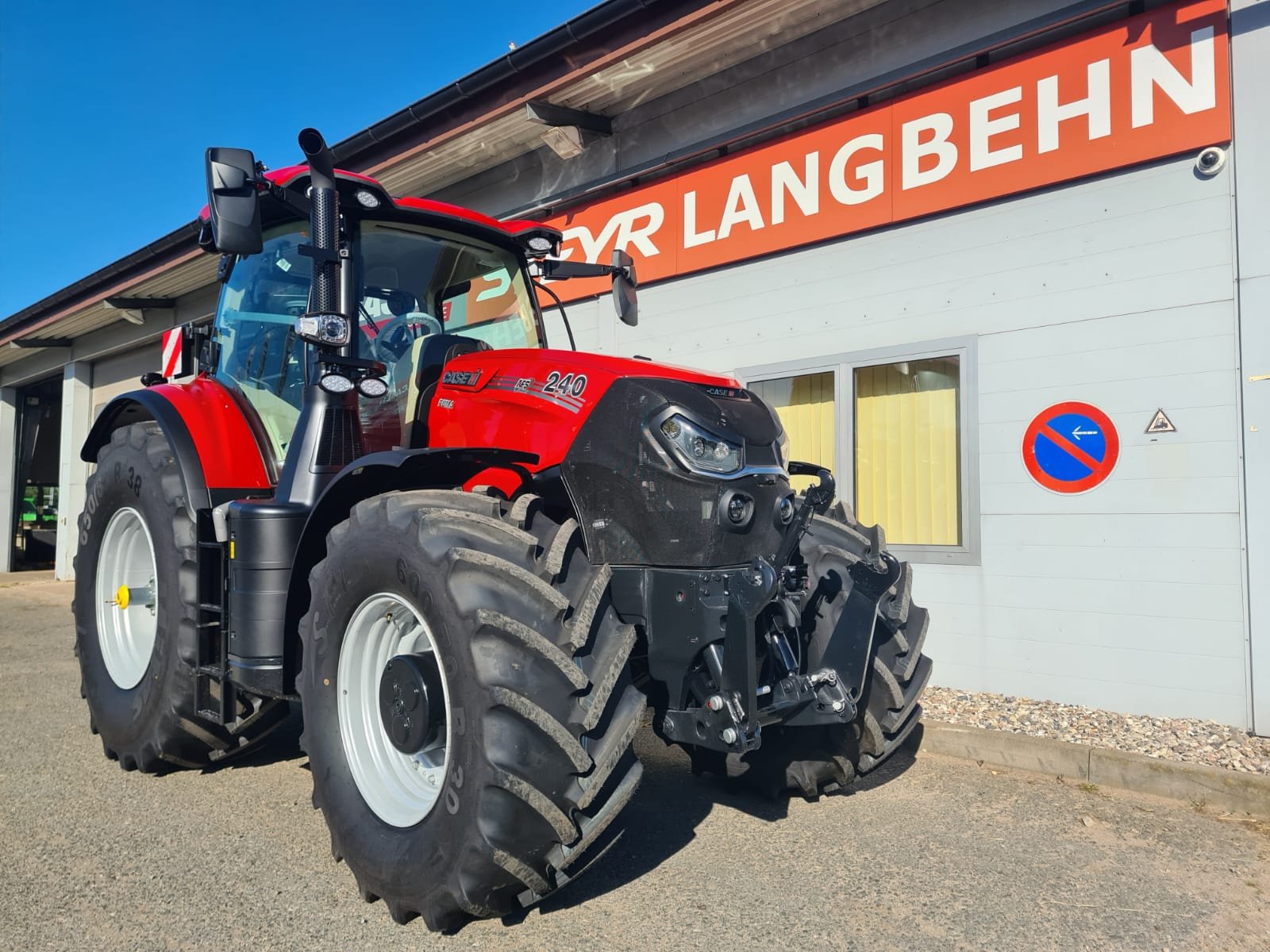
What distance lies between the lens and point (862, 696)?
3.41 metres

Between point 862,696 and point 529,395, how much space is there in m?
1.63

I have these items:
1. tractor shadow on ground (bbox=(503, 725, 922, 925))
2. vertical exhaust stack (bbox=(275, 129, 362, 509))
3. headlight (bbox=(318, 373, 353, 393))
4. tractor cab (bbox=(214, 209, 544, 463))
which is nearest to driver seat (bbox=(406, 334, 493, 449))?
tractor cab (bbox=(214, 209, 544, 463))

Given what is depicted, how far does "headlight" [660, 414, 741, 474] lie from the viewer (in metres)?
2.90

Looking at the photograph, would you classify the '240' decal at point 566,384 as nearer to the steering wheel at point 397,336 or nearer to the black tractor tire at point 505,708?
the black tractor tire at point 505,708

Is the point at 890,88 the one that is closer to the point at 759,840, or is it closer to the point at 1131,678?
the point at 1131,678

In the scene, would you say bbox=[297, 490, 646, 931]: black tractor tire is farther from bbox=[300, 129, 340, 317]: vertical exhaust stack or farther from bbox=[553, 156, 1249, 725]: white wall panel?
bbox=[553, 156, 1249, 725]: white wall panel

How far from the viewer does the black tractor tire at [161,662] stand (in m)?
3.87

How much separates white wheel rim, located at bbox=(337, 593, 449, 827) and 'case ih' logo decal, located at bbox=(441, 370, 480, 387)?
954mm

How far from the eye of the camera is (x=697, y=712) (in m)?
2.75

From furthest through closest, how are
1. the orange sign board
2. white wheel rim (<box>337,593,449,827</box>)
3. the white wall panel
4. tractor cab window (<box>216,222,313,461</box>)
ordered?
the orange sign board → the white wall panel → tractor cab window (<box>216,222,313,461</box>) → white wheel rim (<box>337,593,449,827</box>)

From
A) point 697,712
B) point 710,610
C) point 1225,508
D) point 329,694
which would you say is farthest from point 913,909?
point 1225,508

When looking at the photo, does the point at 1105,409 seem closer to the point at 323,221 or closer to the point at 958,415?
the point at 958,415

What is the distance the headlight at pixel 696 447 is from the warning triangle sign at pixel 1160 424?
315 centimetres

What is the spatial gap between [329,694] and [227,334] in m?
2.14
